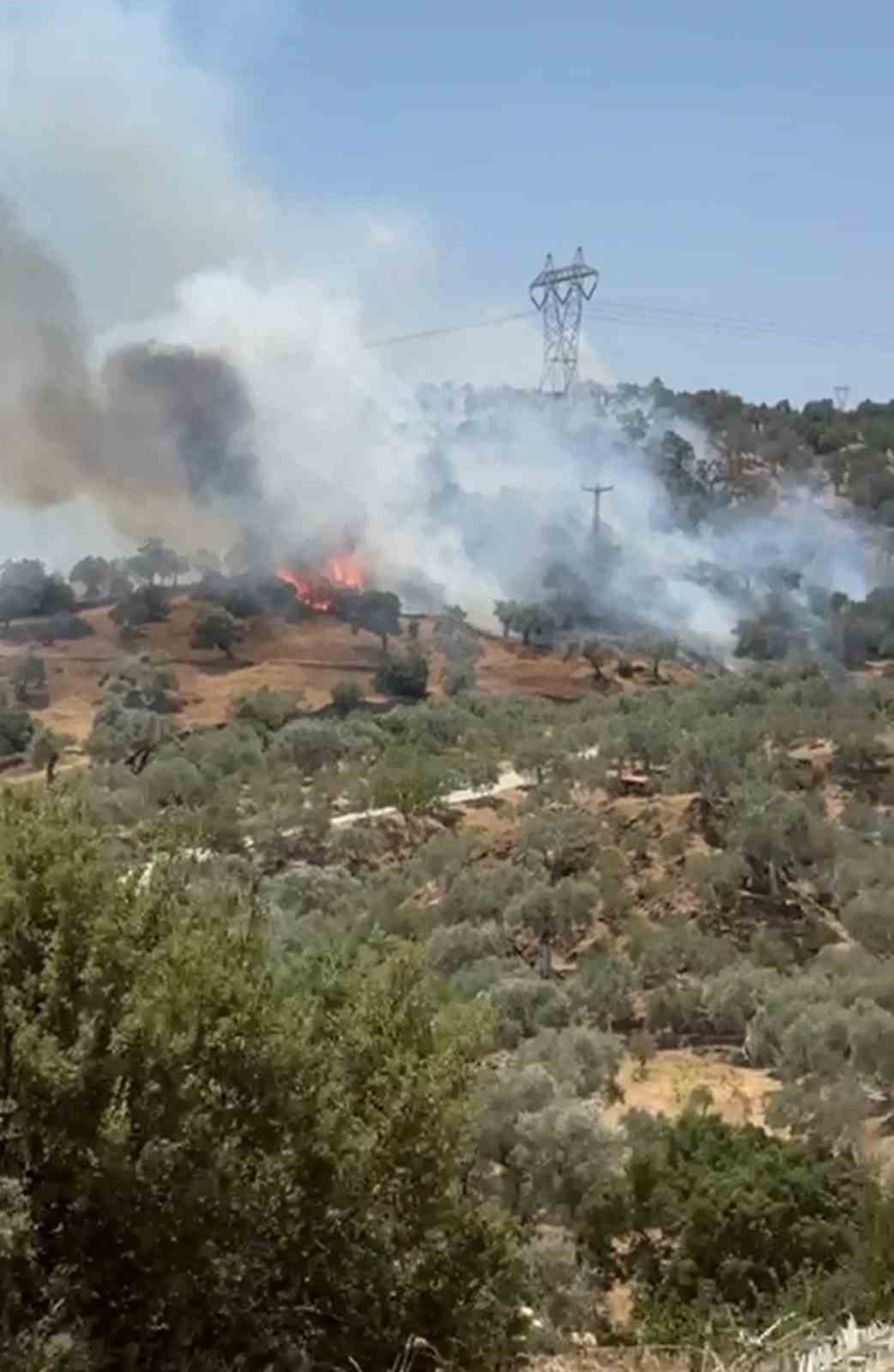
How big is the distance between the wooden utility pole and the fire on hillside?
37.8ft

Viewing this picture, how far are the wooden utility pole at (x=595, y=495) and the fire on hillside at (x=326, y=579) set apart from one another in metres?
11.5

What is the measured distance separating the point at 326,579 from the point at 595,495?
1456 cm

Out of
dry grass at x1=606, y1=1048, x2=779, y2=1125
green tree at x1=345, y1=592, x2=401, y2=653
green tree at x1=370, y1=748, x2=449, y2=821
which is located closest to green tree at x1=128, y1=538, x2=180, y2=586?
green tree at x1=345, y1=592, x2=401, y2=653

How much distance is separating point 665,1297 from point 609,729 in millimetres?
30650

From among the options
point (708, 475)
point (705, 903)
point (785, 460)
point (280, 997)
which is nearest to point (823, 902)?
point (705, 903)

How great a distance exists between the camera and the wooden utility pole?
75.7 metres

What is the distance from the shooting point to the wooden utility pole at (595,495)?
248 ft

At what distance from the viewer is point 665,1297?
46.0ft

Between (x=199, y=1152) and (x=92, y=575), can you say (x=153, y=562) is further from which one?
(x=199, y=1152)

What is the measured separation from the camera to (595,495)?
77062 millimetres

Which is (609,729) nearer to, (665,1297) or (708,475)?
(665,1297)

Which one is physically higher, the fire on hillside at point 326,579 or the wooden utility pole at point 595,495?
the wooden utility pole at point 595,495

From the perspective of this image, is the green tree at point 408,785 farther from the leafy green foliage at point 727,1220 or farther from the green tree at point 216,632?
the leafy green foliage at point 727,1220

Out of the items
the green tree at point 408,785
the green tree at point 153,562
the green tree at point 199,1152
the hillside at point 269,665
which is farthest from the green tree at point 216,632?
the green tree at point 199,1152
